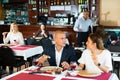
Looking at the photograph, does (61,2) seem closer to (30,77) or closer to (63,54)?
(63,54)

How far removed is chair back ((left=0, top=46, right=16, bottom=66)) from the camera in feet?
16.8

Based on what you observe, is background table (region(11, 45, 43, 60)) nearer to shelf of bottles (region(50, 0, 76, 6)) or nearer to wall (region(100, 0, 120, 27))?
wall (region(100, 0, 120, 27))

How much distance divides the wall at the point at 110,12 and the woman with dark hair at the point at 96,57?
694cm

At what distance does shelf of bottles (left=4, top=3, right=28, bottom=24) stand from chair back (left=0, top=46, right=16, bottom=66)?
22.2 feet

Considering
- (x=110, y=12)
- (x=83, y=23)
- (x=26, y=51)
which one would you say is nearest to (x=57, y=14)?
(x=110, y=12)

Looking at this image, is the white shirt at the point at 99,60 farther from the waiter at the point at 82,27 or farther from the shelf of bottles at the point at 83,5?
the shelf of bottles at the point at 83,5

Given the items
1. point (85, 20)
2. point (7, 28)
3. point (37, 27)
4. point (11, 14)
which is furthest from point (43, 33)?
point (11, 14)

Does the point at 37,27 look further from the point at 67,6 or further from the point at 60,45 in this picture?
the point at 60,45

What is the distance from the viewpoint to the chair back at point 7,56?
512 centimetres

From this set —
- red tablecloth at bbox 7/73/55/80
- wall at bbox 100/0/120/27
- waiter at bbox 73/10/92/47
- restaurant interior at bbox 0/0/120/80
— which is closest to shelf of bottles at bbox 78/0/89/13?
restaurant interior at bbox 0/0/120/80

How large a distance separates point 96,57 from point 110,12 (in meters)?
7.14

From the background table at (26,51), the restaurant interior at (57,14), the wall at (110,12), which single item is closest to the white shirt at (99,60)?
the background table at (26,51)

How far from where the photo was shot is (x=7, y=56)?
17.0 ft

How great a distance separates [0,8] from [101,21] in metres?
5.10
